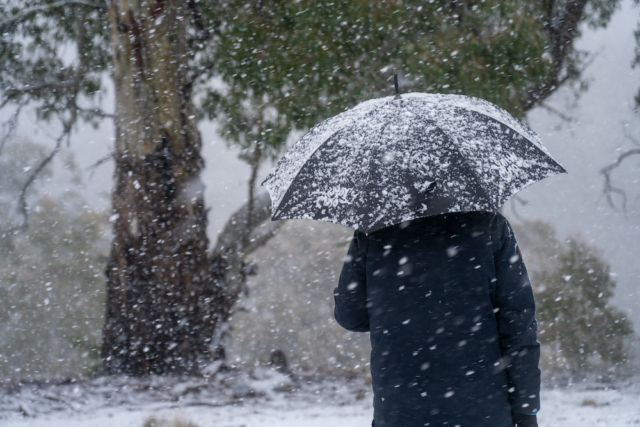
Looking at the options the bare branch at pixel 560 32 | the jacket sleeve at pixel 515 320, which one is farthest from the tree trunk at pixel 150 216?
the bare branch at pixel 560 32

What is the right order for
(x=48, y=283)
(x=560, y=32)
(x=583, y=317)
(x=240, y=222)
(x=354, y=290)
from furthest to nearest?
(x=48, y=283)
(x=583, y=317)
(x=560, y=32)
(x=240, y=222)
(x=354, y=290)

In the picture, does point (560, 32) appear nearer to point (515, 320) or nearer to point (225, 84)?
point (225, 84)

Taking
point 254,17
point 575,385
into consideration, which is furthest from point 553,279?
point 254,17

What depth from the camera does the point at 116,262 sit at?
5.14m

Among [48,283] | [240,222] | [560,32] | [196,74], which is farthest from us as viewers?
[48,283]

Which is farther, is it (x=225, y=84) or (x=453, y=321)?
(x=225, y=84)

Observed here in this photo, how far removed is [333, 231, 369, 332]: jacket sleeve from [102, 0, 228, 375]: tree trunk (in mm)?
3902

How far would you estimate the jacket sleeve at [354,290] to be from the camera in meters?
1.47

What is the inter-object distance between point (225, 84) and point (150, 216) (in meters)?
1.89

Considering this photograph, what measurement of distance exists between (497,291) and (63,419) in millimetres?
3871

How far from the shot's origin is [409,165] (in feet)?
4.50

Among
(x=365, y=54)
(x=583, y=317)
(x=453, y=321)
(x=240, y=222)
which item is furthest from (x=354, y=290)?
(x=583, y=317)

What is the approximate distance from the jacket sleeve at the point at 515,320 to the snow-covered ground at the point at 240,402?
8.64ft

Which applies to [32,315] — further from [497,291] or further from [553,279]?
[497,291]
